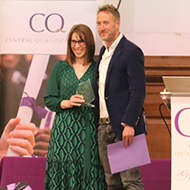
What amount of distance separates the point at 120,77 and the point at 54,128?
1.78ft

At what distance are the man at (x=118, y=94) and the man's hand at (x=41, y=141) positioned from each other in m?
1.34

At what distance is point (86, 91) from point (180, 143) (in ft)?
2.19


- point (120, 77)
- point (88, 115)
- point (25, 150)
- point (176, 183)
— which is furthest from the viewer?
point (25, 150)

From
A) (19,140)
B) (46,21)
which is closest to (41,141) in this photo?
(19,140)

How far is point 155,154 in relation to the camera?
3.52 meters

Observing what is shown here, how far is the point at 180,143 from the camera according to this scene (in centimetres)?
186

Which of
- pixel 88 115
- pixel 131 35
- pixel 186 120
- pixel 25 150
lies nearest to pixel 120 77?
pixel 88 115

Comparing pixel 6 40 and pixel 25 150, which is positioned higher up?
pixel 6 40

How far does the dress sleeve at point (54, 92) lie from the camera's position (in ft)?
7.65

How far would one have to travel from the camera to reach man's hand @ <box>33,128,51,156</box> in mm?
3492

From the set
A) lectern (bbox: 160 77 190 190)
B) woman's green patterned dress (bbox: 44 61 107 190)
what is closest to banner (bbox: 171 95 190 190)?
lectern (bbox: 160 77 190 190)

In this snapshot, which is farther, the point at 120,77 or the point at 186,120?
the point at 120,77

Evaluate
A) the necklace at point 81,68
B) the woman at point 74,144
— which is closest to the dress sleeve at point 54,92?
the woman at point 74,144

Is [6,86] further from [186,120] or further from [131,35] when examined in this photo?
[186,120]
